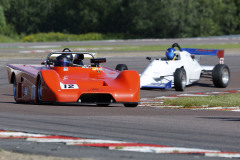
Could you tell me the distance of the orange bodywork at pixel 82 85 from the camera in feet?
37.5

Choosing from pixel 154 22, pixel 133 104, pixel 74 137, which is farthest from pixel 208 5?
pixel 74 137

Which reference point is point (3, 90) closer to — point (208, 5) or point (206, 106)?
point (206, 106)

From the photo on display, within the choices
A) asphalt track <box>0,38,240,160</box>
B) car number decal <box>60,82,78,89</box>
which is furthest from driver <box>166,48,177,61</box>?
asphalt track <box>0,38,240,160</box>

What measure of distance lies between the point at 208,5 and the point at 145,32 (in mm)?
10051

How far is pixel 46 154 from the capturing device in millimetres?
6129

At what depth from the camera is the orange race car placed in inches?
451

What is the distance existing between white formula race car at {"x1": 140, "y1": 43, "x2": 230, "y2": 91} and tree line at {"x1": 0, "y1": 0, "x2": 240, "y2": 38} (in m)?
53.2

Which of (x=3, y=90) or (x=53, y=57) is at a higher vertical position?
(x=53, y=57)

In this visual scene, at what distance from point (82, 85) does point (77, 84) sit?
0.35 ft

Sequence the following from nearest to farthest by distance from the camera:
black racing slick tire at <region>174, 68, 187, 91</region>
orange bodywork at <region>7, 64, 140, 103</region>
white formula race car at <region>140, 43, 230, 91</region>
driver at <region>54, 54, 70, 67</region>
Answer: orange bodywork at <region>7, 64, 140, 103</region>
driver at <region>54, 54, 70, 67</region>
black racing slick tire at <region>174, 68, 187, 91</region>
white formula race car at <region>140, 43, 230, 91</region>

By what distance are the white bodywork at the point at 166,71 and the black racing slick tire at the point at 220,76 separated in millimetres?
692

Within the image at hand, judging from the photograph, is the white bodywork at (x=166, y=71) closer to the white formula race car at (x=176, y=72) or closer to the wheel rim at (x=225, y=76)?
the white formula race car at (x=176, y=72)

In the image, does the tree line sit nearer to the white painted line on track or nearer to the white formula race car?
the white formula race car

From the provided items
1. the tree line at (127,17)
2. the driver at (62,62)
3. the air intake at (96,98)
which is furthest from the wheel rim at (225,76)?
the tree line at (127,17)
